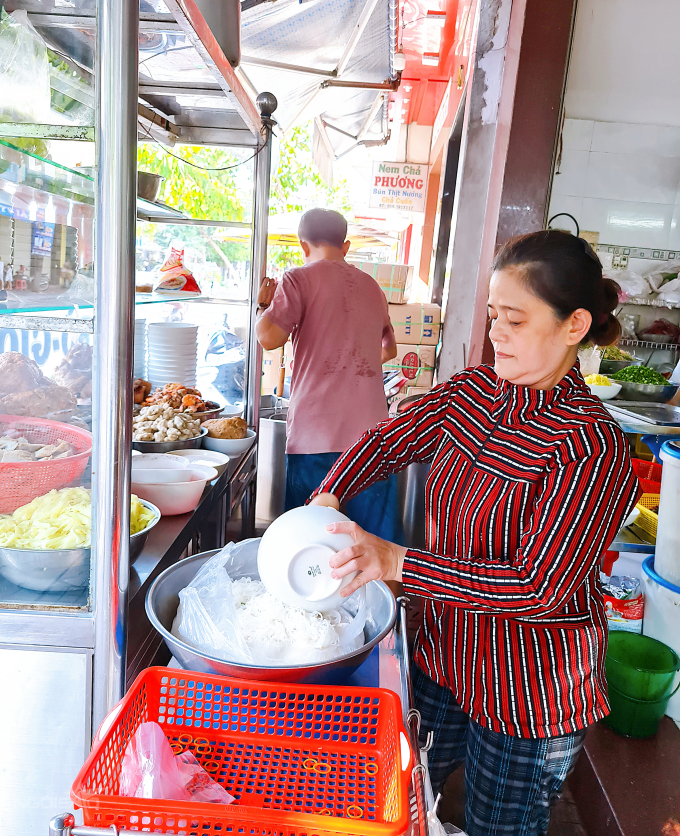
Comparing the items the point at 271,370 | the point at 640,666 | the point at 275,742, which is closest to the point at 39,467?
the point at 275,742

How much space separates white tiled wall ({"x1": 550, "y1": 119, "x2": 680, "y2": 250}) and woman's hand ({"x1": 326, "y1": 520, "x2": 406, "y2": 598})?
3.14 m

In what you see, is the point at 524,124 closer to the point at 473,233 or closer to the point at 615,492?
the point at 473,233

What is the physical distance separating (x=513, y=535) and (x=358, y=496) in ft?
6.55

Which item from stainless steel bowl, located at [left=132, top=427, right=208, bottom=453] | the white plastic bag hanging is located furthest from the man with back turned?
the white plastic bag hanging

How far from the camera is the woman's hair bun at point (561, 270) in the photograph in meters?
1.36

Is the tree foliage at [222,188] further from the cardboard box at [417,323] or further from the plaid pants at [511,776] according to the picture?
the plaid pants at [511,776]

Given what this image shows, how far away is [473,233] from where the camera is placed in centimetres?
462

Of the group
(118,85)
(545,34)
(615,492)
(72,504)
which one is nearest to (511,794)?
(615,492)

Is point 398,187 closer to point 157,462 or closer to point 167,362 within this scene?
point 167,362

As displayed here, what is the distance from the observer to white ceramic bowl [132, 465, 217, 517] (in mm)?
1742

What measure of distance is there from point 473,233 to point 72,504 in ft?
12.8

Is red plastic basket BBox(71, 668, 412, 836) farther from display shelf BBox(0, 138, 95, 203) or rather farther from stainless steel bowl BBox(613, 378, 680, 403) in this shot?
stainless steel bowl BBox(613, 378, 680, 403)

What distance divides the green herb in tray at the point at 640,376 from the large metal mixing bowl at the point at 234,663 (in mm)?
2817

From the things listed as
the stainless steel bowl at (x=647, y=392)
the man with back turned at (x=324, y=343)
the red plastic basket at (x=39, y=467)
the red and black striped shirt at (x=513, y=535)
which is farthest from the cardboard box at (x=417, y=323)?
the red plastic basket at (x=39, y=467)
